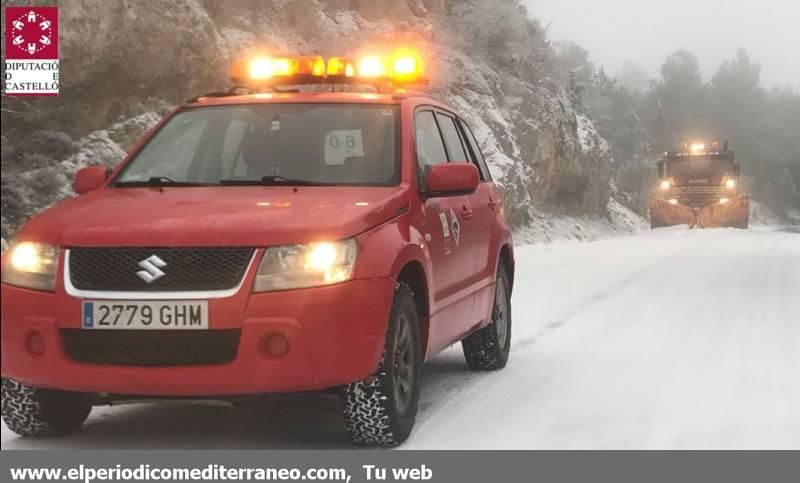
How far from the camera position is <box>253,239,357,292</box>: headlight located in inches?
175

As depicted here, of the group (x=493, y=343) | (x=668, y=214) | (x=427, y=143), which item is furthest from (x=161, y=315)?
(x=668, y=214)

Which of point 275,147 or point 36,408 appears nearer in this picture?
Answer: point 36,408

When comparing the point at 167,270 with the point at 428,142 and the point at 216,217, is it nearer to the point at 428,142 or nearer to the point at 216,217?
the point at 216,217

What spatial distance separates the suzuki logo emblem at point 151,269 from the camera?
4414 mm

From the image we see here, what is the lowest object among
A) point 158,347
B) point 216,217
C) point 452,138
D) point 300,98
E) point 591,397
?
point 591,397

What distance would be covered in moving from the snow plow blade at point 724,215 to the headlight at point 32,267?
3380 centimetres

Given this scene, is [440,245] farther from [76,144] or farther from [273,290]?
[76,144]

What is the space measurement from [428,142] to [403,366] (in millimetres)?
1576

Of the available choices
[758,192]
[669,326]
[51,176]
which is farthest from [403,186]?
[758,192]

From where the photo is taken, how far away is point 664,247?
75.7ft

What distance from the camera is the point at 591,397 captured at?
612 cm

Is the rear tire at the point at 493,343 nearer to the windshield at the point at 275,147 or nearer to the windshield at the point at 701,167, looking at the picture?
the windshield at the point at 275,147

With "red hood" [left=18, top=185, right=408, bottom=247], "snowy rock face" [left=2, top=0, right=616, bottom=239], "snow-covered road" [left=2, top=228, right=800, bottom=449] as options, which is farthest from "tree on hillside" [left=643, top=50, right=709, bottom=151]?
"red hood" [left=18, top=185, right=408, bottom=247]

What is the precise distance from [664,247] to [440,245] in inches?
713
